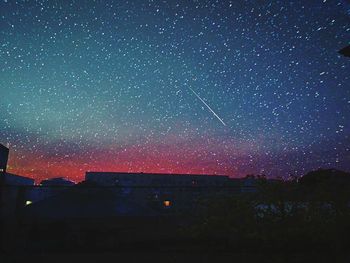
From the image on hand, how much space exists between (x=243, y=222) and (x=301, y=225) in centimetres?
134

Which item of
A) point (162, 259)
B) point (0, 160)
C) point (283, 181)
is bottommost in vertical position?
point (162, 259)

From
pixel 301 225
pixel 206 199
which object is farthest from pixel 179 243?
pixel 301 225

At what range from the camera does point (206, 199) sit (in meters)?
8.00

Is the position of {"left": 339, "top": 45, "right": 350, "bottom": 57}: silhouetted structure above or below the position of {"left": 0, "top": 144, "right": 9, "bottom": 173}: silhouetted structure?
above

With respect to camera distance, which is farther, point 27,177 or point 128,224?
point 27,177

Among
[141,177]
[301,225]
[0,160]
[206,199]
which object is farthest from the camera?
[141,177]

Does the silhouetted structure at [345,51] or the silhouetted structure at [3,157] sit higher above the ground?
the silhouetted structure at [345,51]

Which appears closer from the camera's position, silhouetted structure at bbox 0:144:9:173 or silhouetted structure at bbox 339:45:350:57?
silhouetted structure at bbox 339:45:350:57

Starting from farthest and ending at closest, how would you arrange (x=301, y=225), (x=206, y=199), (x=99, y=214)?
(x=99, y=214), (x=206, y=199), (x=301, y=225)

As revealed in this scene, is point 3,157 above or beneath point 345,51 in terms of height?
beneath

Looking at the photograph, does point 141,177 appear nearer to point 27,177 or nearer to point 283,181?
point 27,177

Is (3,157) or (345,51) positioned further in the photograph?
(3,157)

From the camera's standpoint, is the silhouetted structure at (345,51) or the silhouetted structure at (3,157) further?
the silhouetted structure at (3,157)

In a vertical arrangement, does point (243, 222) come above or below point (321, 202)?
below
